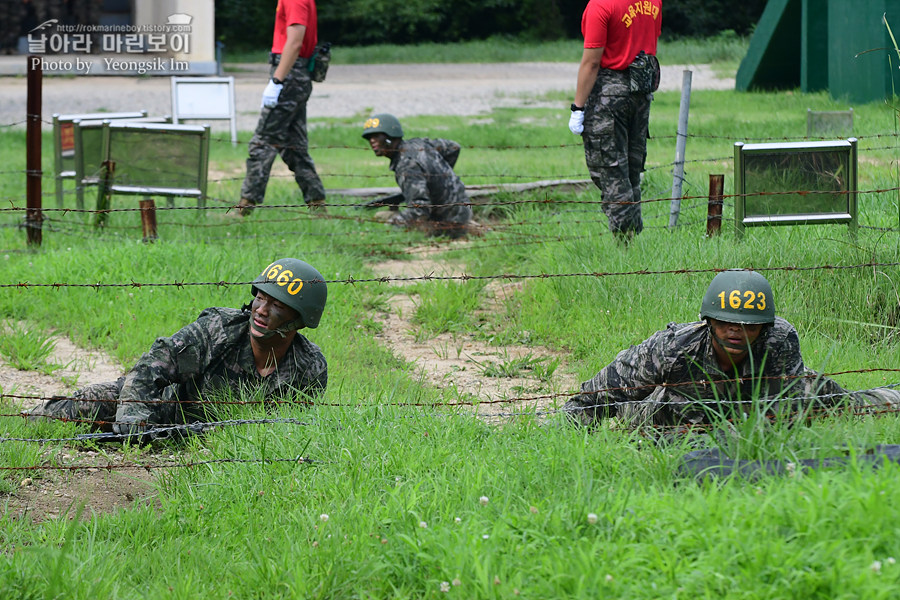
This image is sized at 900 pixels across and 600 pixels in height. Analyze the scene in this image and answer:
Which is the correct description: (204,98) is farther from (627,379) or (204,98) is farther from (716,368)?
(716,368)

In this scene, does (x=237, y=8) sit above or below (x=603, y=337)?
above

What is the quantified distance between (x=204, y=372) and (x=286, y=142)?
204 inches

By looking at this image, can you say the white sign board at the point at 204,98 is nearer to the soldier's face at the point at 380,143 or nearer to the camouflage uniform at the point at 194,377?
the soldier's face at the point at 380,143

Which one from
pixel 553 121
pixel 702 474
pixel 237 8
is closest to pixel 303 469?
pixel 702 474

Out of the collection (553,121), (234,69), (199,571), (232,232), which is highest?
(234,69)

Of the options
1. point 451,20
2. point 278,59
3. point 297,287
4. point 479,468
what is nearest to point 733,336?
point 479,468

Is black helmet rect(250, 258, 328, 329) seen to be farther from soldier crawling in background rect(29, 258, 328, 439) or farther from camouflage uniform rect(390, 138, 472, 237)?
camouflage uniform rect(390, 138, 472, 237)

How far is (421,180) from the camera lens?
9.05m

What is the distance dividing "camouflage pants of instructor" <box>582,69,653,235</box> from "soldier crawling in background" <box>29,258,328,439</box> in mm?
3231

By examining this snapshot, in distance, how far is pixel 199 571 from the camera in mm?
3387

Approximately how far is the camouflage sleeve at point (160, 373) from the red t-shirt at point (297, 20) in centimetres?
520

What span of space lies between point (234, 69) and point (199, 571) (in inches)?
1071

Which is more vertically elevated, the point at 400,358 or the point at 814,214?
the point at 814,214

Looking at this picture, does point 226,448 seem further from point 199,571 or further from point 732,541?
point 732,541
